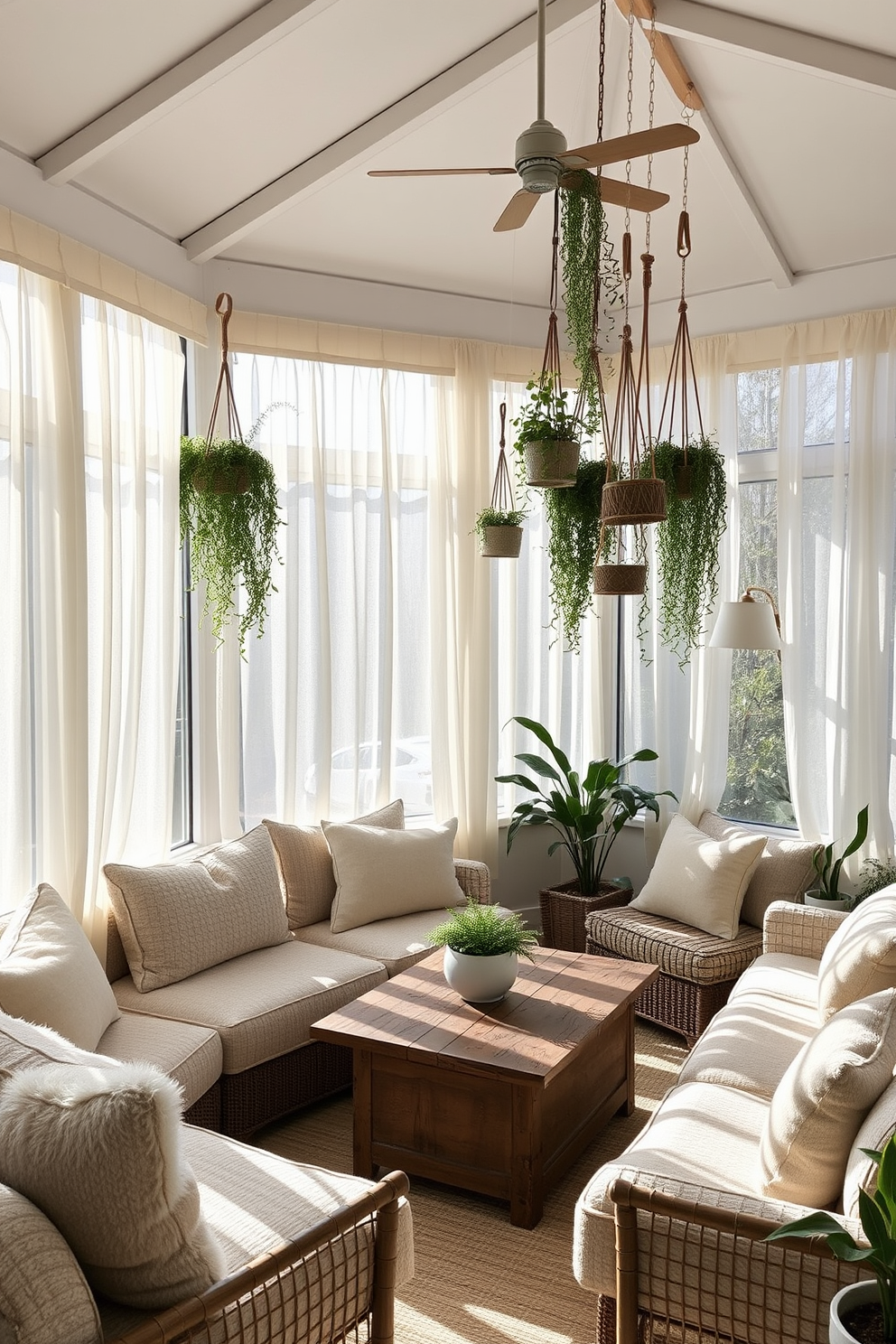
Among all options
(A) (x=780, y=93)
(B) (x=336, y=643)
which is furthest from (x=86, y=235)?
(A) (x=780, y=93)

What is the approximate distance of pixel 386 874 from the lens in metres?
4.40

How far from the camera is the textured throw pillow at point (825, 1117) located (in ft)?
6.98

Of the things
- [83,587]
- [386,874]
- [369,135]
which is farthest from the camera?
[386,874]

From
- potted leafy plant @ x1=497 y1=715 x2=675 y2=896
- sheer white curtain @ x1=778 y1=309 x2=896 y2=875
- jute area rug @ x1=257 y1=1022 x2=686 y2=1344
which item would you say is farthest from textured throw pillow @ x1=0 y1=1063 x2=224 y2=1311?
sheer white curtain @ x1=778 y1=309 x2=896 y2=875

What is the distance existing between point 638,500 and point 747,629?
1.43 meters

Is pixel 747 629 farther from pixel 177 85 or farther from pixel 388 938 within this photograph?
pixel 177 85

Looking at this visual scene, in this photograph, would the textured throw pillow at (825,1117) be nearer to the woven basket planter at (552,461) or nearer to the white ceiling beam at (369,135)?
the woven basket planter at (552,461)

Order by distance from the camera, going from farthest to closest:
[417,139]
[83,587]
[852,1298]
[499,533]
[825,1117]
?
[499,533] < [417,139] < [83,587] < [825,1117] < [852,1298]

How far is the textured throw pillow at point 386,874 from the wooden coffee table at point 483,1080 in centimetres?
82

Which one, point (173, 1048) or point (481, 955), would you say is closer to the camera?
point (173, 1048)

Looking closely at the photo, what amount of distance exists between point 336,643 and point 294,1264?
10.4 feet

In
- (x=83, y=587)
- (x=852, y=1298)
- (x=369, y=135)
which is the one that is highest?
(x=369, y=135)

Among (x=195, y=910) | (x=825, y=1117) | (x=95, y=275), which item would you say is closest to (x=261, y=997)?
(x=195, y=910)

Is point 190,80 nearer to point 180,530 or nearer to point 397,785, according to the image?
point 180,530
